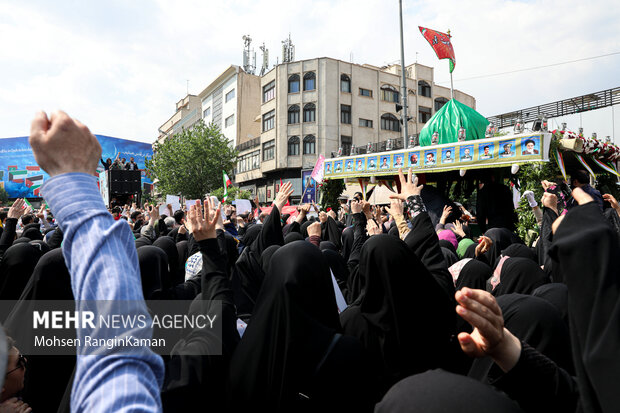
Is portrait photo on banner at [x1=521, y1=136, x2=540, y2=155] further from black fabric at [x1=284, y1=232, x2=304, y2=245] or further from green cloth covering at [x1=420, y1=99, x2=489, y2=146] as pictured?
black fabric at [x1=284, y1=232, x2=304, y2=245]

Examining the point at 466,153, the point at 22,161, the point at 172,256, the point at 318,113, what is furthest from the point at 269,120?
the point at 172,256

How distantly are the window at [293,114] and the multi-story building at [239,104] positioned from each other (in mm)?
7302

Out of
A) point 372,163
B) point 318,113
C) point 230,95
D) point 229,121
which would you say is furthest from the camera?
point 229,121

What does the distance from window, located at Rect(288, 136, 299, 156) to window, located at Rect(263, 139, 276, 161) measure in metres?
1.54

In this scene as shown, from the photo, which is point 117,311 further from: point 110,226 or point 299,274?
A: point 299,274

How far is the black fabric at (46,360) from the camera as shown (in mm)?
2227

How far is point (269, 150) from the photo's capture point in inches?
1334

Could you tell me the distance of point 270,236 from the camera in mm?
4078

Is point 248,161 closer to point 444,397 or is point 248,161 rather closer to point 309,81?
point 309,81

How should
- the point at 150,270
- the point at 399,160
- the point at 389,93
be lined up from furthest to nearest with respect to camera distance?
the point at 389,93, the point at 399,160, the point at 150,270

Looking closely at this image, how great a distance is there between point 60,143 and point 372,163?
8857mm

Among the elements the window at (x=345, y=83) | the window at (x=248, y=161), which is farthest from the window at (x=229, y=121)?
the window at (x=345, y=83)

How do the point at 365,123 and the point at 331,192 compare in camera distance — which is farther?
the point at 365,123

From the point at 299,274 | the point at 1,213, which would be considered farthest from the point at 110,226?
the point at 1,213
